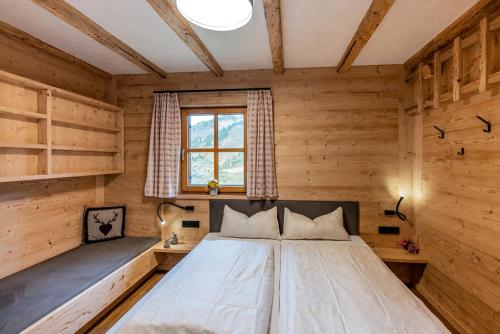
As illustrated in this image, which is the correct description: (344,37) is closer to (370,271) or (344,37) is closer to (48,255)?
(370,271)

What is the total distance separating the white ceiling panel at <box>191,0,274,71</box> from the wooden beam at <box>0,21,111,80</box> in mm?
1468

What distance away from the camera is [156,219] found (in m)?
3.16

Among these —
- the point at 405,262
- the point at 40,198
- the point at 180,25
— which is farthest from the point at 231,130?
the point at 405,262

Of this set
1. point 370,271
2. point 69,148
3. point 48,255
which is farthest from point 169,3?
point 48,255

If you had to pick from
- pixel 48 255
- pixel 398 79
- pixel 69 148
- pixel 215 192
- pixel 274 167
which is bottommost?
pixel 48 255

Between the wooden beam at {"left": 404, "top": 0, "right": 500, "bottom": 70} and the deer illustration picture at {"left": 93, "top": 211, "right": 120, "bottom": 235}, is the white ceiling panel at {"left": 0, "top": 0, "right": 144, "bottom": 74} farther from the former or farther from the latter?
the wooden beam at {"left": 404, "top": 0, "right": 500, "bottom": 70}

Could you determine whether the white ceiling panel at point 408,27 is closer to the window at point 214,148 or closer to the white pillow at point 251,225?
the window at point 214,148

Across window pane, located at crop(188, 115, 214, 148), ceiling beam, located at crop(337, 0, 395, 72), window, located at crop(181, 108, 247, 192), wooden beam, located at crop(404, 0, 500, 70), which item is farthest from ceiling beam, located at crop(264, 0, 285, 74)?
wooden beam, located at crop(404, 0, 500, 70)

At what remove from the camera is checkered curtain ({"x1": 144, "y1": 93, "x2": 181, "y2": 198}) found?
2.99m

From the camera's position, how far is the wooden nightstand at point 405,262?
2.53 metres

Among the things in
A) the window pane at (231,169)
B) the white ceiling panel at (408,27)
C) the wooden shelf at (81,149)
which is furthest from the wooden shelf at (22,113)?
the white ceiling panel at (408,27)

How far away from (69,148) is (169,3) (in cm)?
167

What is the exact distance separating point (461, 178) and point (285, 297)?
1759 millimetres

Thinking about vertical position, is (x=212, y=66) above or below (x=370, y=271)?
above
